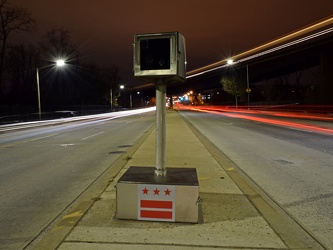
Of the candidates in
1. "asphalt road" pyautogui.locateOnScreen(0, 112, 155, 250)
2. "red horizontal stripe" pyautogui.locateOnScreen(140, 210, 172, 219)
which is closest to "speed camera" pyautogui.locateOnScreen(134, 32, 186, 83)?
"red horizontal stripe" pyautogui.locateOnScreen(140, 210, 172, 219)

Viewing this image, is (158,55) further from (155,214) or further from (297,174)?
(297,174)

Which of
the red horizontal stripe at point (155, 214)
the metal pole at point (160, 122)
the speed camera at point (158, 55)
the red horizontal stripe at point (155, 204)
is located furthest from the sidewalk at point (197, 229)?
the speed camera at point (158, 55)

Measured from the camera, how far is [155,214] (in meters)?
5.07

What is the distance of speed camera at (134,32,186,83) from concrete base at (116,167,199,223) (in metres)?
1.44

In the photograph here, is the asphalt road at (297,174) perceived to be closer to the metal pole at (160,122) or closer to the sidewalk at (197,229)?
the sidewalk at (197,229)

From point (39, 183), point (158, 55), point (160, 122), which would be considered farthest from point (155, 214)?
point (39, 183)

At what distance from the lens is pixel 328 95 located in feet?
167

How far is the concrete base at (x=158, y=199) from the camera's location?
16.2 feet

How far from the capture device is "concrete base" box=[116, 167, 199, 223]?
4941 millimetres

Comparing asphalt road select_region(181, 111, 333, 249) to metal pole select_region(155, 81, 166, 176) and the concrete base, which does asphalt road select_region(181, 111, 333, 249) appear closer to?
the concrete base

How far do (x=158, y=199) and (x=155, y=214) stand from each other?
0.23 m

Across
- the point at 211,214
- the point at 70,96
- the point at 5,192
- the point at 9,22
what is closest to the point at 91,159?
the point at 5,192

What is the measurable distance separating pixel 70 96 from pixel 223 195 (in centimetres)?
7693

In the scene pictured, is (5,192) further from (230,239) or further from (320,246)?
(320,246)
